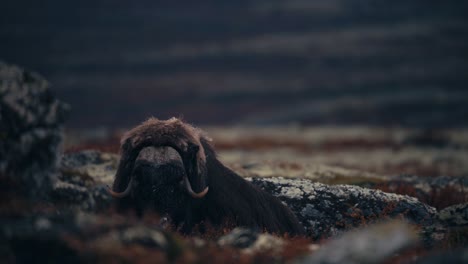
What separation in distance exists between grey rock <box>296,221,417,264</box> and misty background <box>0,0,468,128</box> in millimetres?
48702

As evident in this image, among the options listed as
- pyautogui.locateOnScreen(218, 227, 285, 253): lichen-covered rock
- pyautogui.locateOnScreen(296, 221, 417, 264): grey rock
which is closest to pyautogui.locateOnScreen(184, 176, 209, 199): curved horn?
pyautogui.locateOnScreen(218, 227, 285, 253): lichen-covered rock

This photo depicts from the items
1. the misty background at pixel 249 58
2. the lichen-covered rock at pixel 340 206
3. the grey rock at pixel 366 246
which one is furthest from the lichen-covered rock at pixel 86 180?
the misty background at pixel 249 58

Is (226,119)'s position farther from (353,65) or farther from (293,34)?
(293,34)

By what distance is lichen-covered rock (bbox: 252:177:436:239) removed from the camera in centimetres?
1128

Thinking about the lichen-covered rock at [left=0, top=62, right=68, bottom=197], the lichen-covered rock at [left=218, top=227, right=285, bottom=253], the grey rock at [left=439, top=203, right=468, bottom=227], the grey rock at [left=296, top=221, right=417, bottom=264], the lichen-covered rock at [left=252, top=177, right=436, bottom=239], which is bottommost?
the lichen-covered rock at [left=252, top=177, right=436, bottom=239]

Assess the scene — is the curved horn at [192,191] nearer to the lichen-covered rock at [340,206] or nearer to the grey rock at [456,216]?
the lichen-covered rock at [340,206]

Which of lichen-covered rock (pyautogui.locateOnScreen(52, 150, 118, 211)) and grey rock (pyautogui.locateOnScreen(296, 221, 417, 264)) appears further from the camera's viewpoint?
lichen-covered rock (pyautogui.locateOnScreen(52, 150, 118, 211))

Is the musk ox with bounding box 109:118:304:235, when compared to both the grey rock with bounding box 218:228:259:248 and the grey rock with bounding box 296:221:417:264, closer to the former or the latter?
the grey rock with bounding box 218:228:259:248

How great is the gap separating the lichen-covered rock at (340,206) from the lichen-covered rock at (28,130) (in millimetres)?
4139

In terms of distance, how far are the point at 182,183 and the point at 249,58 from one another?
300 ft

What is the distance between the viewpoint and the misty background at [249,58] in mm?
70750

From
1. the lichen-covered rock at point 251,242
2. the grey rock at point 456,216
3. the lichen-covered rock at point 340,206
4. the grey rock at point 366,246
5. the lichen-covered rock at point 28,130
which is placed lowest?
the lichen-covered rock at point 340,206

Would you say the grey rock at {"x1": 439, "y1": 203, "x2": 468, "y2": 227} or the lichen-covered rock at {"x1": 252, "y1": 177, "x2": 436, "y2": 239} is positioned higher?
the grey rock at {"x1": 439, "y1": 203, "x2": 468, "y2": 227}

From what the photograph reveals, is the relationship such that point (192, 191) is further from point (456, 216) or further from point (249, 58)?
point (249, 58)
